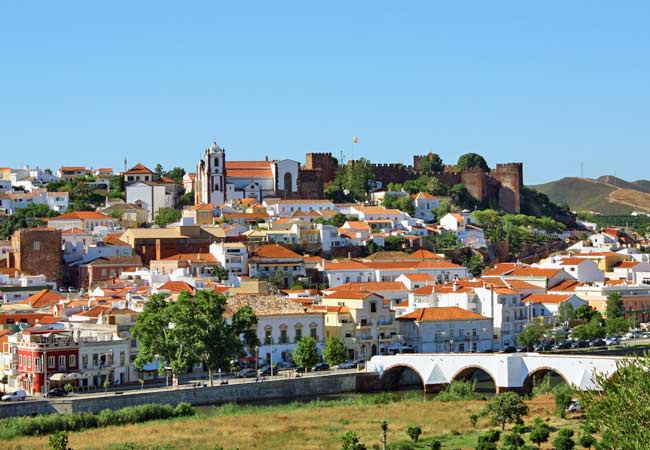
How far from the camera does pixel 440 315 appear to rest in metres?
61.8

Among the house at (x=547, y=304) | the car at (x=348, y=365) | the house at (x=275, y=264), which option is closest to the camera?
the car at (x=348, y=365)

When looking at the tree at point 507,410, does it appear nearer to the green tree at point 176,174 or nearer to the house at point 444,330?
the house at point 444,330

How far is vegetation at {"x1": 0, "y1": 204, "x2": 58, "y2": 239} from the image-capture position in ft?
300

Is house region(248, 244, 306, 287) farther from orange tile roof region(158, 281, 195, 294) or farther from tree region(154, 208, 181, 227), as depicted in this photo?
tree region(154, 208, 181, 227)

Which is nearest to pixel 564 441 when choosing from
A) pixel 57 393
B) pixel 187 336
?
pixel 187 336

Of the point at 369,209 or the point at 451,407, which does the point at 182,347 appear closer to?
the point at 451,407

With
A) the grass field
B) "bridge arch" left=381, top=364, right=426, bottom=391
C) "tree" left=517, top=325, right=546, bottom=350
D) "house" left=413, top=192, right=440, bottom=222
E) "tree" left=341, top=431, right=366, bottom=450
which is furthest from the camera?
"house" left=413, top=192, right=440, bottom=222

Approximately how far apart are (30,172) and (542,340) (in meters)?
61.1

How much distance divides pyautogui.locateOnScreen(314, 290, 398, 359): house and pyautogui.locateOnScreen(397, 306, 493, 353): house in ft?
2.60

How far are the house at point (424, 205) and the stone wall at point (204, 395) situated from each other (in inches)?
1943

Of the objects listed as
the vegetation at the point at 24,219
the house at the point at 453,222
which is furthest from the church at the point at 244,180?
the house at the point at 453,222

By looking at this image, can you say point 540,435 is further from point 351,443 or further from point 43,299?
point 43,299

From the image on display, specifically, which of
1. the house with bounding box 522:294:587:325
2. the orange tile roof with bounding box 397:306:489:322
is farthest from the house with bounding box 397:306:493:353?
the house with bounding box 522:294:587:325

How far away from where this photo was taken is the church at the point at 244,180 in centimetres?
9944
